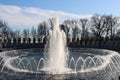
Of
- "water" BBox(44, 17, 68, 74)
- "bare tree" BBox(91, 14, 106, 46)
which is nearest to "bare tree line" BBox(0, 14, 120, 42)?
"bare tree" BBox(91, 14, 106, 46)

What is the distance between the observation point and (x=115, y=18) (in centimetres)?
9444

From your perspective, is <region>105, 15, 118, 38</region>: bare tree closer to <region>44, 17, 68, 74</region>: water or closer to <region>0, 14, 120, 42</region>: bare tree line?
<region>0, 14, 120, 42</region>: bare tree line

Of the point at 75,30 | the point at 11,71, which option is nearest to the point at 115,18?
the point at 75,30

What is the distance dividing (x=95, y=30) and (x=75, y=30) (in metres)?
9.75

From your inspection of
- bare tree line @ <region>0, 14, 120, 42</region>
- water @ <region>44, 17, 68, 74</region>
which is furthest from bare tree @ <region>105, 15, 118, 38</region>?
water @ <region>44, 17, 68, 74</region>

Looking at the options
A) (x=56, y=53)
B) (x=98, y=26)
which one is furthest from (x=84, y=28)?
(x=56, y=53)

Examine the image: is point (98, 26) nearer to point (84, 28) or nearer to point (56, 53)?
point (84, 28)

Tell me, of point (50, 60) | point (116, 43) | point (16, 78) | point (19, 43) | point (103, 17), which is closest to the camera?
point (16, 78)

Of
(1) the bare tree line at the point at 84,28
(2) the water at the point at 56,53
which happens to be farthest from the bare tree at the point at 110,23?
(2) the water at the point at 56,53

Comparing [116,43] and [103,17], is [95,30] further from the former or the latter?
[116,43]

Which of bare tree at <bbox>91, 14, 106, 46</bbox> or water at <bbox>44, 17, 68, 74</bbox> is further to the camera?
bare tree at <bbox>91, 14, 106, 46</bbox>

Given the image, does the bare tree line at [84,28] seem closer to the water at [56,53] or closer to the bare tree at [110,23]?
the bare tree at [110,23]

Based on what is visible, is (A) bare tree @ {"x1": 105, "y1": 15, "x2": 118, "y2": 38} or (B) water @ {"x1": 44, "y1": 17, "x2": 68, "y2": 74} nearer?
(B) water @ {"x1": 44, "y1": 17, "x2": 68, "y2": 74}

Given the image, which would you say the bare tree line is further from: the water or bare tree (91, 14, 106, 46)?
the water
